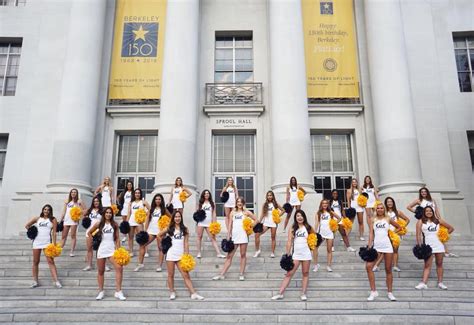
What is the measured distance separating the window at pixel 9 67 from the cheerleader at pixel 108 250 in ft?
45.3

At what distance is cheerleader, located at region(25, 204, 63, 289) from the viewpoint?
29.2ft

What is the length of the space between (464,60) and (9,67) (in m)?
22.4

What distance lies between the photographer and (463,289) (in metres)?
8.55

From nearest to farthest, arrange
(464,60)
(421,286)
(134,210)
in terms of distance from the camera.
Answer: (421,286) < (134,210) < (464,60)

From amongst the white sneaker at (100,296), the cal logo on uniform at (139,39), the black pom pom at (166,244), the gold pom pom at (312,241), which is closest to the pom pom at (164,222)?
the black pom pom at (166,244)

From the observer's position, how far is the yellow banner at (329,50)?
1719 centimetres

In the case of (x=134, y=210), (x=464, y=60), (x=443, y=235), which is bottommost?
(x=443, y=235)

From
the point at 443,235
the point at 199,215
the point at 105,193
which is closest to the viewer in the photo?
the point at 443,235

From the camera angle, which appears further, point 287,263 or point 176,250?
point 176,250

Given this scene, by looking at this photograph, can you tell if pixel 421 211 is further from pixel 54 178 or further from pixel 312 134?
pixel 54 178

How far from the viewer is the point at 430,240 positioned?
8750 millimetres

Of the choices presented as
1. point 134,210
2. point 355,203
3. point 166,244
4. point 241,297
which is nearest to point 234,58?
point 355,203

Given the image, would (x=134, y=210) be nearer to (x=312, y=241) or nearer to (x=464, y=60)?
(x=312, y=241)

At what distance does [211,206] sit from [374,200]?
532cm
